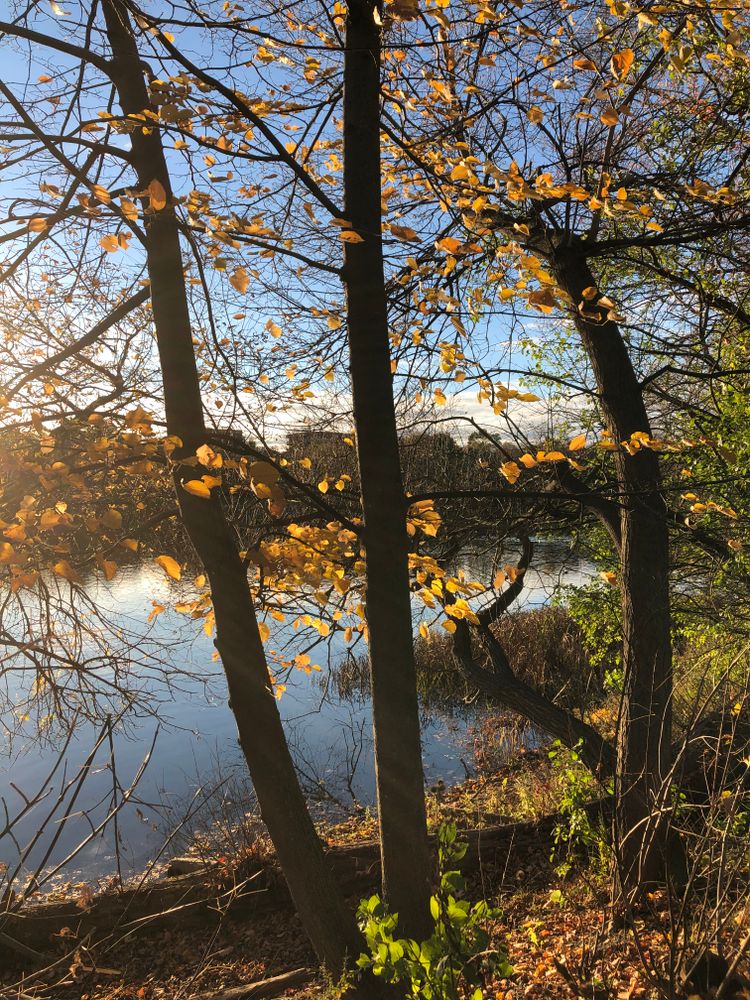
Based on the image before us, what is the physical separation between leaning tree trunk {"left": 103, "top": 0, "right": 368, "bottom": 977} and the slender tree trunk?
418 mm

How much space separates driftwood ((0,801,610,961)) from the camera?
18.3ft

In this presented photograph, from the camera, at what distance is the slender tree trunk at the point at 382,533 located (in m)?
3.07

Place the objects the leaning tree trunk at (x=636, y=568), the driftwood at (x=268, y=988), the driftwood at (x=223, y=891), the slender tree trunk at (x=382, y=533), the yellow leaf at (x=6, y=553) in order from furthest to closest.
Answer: the driftwood at (x=223, y=891) < the leaning tree trunk at (x=636, y=568) < the driftwood at (x=268, y=988) < the slender tree trunk at (x=382, y=533) < the yellow leaf at (x=6, y=553)

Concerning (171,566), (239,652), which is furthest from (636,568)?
(171,566)

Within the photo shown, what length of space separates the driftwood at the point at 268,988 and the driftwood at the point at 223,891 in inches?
36.2

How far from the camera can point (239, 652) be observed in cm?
330

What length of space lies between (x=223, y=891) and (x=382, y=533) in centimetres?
464

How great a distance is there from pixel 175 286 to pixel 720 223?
3.48 meters

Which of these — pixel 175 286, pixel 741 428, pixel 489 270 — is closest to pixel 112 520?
pixel 175 286

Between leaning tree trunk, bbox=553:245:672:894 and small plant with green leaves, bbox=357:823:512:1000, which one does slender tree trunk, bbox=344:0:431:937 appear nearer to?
small plant with green leaves, bbox=357:823:512:1000

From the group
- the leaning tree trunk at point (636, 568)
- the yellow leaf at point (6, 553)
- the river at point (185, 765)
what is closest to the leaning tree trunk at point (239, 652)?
the yellow leaf at point (6, 553)

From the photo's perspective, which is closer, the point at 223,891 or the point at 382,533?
the point at 382,533

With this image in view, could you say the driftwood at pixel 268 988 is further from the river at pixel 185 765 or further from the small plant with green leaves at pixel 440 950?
the river at pixel 185 765

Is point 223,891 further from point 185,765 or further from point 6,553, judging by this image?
point 6,553
